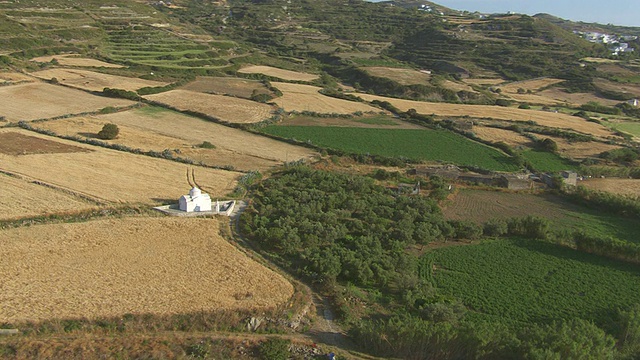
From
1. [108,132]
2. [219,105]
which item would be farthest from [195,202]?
[219,105]

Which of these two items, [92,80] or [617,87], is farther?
[617,87]

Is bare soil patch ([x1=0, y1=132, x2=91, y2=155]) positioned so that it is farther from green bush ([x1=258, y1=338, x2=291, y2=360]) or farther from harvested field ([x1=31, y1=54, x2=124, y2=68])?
harvested field ([x1=31, y1=54, x2=124, y2=68])

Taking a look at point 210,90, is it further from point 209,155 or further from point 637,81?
point 637,81

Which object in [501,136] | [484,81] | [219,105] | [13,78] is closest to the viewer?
[501,136]

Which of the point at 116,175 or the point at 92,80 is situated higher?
the point at 92,80

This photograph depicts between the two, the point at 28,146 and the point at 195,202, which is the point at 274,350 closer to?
the point at 195,202

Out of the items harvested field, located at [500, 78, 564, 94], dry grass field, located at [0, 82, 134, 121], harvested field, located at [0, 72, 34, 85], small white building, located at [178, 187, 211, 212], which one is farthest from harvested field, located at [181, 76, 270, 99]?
harvested field, located at [500, 78, 564, 94]

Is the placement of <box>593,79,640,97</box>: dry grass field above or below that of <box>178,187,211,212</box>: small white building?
above
